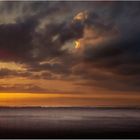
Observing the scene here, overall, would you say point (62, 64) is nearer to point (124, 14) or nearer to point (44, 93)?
point (44, 93)

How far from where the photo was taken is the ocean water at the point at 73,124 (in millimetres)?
2404

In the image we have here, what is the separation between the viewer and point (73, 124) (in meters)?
2.45

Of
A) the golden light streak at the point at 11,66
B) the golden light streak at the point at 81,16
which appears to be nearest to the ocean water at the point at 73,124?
the golden light streak at the point at 11,66

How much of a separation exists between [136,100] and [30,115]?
75cm

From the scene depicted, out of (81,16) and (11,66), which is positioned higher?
(81,16)

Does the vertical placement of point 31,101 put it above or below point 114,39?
below

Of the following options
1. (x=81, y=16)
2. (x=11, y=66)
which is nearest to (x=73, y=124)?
(x=11, y=66)

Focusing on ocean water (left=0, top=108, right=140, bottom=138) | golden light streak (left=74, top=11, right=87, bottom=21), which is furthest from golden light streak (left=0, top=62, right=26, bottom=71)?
golden light streak (left=74, top=11, right=87, bottom=21)

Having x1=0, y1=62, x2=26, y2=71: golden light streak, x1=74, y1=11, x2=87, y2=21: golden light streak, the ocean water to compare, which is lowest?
the ocean water

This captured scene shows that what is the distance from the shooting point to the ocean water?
2.40 metres

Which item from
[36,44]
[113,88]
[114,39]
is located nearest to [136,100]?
[113,88]

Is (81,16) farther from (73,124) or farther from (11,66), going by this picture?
(73,124)

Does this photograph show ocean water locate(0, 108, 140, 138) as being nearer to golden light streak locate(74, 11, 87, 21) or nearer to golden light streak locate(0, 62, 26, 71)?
golden light streak locate(0, 62, 26, 71)

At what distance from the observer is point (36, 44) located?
8.13 feet
